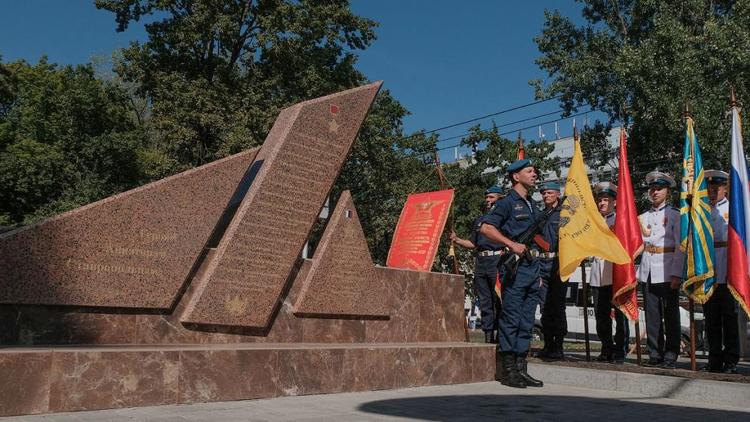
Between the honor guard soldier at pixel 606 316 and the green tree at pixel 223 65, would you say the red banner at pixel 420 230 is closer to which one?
the honor guard soldier at pixel 606 316

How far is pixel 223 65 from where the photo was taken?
67.9ft

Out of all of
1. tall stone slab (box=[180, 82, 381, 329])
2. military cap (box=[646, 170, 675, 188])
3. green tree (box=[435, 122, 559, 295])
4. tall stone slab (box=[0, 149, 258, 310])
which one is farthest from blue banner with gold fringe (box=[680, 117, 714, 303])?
green tree (box=[435, 122, 559, 295])

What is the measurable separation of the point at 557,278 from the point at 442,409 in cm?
314

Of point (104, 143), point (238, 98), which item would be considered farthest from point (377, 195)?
point (104, 143)

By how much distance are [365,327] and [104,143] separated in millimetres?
21417

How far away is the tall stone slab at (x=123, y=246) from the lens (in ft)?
14.4

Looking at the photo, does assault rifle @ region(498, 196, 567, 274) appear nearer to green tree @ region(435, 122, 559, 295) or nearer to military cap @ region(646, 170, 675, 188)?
military cap @ region(646, 170, 675, 188)

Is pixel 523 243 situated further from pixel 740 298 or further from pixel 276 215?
pixel 276 215

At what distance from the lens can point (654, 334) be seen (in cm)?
658

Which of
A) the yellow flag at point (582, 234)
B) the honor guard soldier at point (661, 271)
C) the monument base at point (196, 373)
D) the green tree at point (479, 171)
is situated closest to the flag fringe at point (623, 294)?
the honor guard soldier at point (661, 271)

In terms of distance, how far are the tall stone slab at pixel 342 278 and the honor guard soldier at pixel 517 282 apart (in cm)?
120

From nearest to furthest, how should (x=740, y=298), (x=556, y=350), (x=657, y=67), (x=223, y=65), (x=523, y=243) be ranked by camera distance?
1. (x=740, y=298)
2. (x=523, y=243)
3. (x=556, y=350)
4. (x=657, y=67)
5. (x=223, y=65)

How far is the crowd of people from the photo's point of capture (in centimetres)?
561

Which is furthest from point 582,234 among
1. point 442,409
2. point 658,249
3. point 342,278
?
point 442,409
